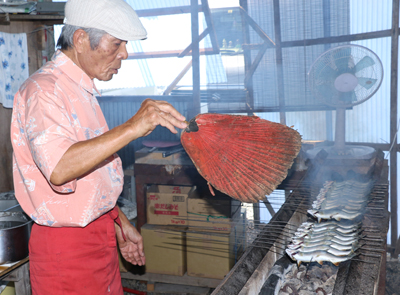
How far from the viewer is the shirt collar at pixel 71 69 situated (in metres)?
1.67

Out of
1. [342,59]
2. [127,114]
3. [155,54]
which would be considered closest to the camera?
[342,59]

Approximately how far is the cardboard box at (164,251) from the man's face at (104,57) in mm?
2523

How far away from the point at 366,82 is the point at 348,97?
0.75 ft

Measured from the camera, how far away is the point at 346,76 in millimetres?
3701

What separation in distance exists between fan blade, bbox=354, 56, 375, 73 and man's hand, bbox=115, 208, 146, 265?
287cm

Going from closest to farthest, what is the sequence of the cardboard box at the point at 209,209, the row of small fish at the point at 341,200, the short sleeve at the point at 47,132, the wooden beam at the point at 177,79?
the short sleeve at the point at 47,132, the row of small fish at the point at 341,200, the cardboard box at the point at 209,209, the wooden beam at the point at 177,79

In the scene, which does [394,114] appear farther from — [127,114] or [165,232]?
[127,114]

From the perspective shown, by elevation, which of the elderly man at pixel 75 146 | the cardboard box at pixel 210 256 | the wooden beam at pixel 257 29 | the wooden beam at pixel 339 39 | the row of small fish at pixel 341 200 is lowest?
the cardboard box at pixel 210 256

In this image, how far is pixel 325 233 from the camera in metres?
2.31

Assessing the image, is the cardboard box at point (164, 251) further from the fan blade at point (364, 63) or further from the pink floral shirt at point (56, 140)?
the fan blade at point (364, 63)

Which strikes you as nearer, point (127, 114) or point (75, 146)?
point (75, 146)

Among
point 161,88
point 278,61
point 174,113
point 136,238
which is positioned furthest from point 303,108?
point 174,113

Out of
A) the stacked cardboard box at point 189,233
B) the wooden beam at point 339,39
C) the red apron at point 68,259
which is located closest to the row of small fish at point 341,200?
the stacked cardboard box at point 189,233

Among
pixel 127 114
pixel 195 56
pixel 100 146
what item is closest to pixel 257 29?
pixel 195 56
